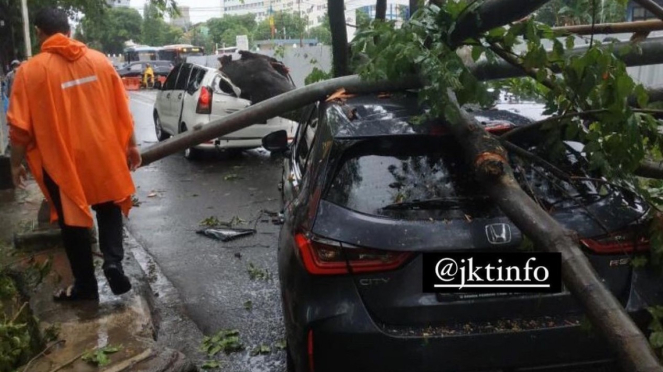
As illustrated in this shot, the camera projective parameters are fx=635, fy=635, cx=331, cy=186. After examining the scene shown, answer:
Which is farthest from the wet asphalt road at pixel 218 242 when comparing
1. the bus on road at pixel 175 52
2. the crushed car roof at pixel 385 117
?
the bus on road at pixel 175 52

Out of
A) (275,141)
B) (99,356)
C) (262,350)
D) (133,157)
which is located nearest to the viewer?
(99,356)

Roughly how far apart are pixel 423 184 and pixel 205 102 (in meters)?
9.04

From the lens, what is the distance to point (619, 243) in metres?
2.99

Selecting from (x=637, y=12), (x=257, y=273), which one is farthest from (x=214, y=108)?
(x=637, y=12)

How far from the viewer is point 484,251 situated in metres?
2.90

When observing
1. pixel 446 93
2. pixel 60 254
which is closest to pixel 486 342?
pixel 446 93

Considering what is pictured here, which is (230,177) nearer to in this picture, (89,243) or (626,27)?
(89,243)

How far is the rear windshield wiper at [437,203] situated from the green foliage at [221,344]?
1963mm

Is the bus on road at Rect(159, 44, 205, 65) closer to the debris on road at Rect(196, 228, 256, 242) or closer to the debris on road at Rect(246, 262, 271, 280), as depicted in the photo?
the debris on road at Rect(196, 228, 256, 242)

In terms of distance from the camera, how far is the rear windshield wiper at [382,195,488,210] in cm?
305

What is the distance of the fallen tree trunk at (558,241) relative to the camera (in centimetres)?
232

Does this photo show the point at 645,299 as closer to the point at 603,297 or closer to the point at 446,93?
the point at 603,297

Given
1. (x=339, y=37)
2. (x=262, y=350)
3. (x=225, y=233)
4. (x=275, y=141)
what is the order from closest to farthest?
1. (x=262, y=350)
2. (x=339, y=37)
3. (x=275, y=141)
4. (x=225, y=233)

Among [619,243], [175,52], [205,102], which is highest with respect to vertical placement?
[175,52]
